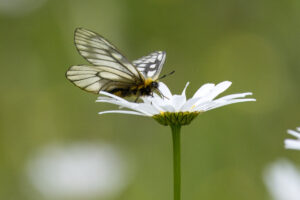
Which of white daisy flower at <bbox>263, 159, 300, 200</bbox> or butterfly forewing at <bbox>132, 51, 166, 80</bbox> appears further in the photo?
butterfly forewing at <bbox>132, 51, 166, 80</bbox>

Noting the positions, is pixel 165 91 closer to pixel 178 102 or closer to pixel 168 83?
pixel 178 102

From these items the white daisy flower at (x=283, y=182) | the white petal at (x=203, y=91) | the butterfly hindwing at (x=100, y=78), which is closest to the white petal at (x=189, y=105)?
the white petal at (x=203, y=91)

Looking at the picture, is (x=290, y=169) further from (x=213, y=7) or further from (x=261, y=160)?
(x=213, y=7)

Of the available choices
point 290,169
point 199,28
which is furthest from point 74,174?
point 199,28

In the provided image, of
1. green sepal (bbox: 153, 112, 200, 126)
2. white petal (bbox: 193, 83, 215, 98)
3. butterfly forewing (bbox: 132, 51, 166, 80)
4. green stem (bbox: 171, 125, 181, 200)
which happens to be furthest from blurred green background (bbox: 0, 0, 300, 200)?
green stem (bbox: 171, 125, 181, 200)

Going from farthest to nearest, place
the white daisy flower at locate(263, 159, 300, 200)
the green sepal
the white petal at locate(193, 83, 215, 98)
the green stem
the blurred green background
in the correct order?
the blurred green background, the white petal at locate(193, 83, 215, 98), the green sepal, the white daisy flower at locate(263, 159, 300, 200), the green stem

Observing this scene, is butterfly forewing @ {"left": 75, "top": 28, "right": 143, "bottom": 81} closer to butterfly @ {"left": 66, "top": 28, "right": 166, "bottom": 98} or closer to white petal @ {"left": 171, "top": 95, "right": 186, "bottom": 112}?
butterfly @ {"left": 66, "top": 28, "right": 166, "bottom": 98}
